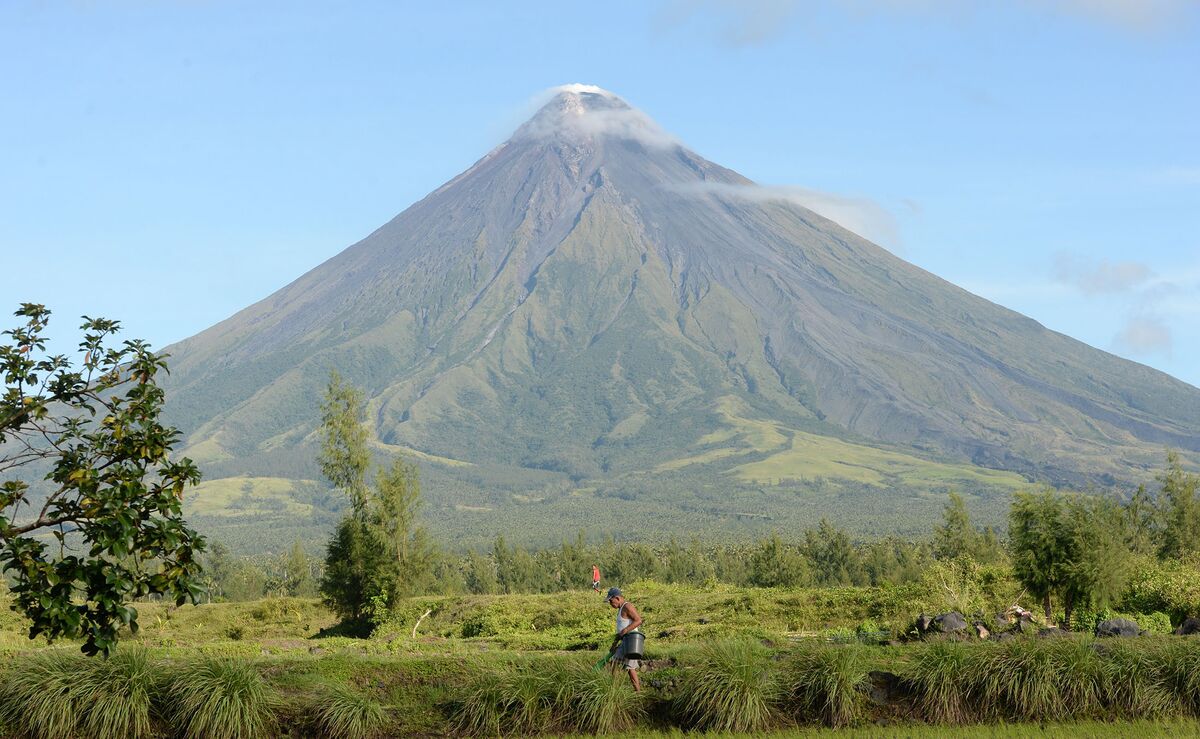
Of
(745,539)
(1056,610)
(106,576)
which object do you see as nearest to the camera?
(106,576)

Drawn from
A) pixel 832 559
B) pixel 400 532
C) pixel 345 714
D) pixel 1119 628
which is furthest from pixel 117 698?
pixel 832 559

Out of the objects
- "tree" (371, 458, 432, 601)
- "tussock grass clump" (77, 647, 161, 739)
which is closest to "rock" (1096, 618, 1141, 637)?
"tussock grass clump" (77, 647, 161, 739)

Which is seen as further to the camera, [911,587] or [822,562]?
[822,562]

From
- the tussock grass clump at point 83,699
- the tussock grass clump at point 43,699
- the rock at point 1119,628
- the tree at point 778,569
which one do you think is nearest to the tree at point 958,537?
the tree at point 778,569

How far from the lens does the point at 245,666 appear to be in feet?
56.8

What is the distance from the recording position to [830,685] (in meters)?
17.2

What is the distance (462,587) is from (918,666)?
219ft

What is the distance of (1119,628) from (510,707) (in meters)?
11.6

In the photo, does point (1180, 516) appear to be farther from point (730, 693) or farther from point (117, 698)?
point (117, 698)

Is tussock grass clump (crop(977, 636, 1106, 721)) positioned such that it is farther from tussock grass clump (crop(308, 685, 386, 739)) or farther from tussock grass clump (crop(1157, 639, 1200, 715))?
tussock grass clump (crop(308, 685, 386, 739))

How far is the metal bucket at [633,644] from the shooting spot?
17.6 metres

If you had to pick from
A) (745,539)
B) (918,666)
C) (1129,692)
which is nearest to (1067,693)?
(1129,692)

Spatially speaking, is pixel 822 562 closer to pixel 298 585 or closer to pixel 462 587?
pixel 462 587

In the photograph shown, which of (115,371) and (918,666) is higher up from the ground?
(115,371)
